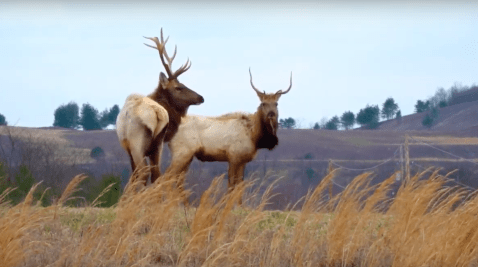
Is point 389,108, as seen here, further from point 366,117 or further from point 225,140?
point 225,140

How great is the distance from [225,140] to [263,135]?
75cm

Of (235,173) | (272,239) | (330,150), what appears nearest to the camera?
(272,239)

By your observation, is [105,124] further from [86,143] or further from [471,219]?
[471,219]

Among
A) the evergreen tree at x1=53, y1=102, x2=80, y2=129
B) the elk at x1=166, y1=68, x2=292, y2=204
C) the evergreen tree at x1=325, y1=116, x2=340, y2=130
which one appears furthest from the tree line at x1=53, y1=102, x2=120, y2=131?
the elk at x1=166, y1=68, x2=292, y2=204

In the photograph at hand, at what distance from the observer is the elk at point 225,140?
13.7 metres

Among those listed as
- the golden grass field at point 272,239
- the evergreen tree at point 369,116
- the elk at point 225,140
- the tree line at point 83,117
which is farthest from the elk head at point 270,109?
the evergreen tree at point 369,116

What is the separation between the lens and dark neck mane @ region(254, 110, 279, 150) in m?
13.7

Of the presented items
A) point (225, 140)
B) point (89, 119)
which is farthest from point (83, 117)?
point (225, 140)

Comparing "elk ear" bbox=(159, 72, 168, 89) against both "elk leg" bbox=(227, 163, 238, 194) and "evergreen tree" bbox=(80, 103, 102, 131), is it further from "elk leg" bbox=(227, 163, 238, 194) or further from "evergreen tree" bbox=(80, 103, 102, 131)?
"evergreen tree" bbox=(80, 103, 102, 131)

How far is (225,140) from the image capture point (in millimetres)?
13906

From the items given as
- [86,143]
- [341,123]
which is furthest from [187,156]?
[341,123]

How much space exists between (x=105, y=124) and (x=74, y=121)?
18.0ft

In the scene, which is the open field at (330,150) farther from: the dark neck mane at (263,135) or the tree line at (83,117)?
the dark neck mane at (263,135)

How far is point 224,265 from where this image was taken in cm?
637
